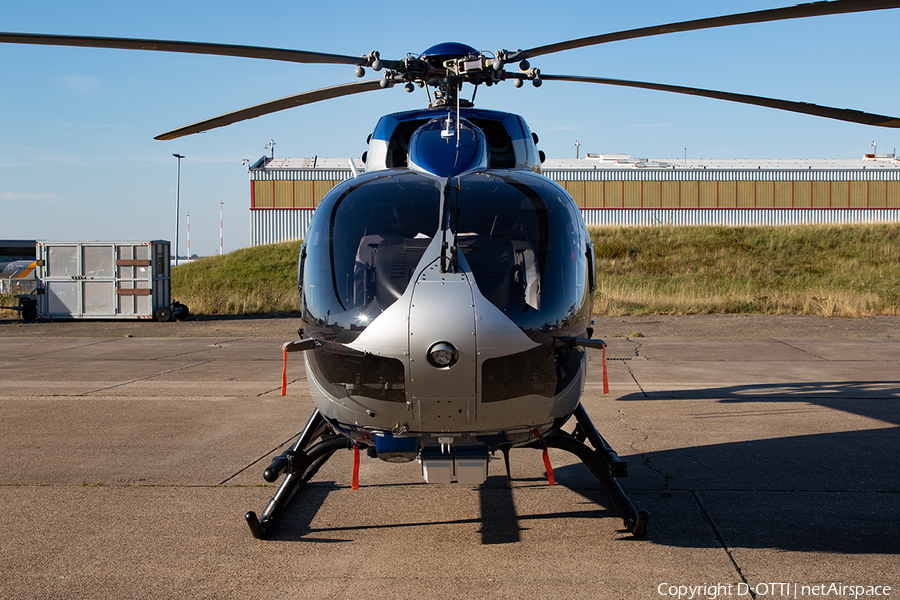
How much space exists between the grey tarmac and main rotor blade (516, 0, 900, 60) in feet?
9.48

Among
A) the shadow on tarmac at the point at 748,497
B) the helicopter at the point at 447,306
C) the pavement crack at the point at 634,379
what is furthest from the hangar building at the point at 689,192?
the helicopter at the point at 447,306

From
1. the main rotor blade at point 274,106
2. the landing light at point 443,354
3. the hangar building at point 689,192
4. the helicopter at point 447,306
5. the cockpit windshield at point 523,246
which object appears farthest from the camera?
the hangar building at point 689,192

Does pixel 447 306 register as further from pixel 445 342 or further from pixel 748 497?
pixel 748 497

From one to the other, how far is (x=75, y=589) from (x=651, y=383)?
25.4 feet

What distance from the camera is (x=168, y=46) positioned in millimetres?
4145

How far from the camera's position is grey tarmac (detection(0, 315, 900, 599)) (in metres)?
3.48

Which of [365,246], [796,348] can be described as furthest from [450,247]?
[796,348]

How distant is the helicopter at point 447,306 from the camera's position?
128 inches

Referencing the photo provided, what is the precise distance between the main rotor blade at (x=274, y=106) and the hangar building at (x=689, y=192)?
41.0m

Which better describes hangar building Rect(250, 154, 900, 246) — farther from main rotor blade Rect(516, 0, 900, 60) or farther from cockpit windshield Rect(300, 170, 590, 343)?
cockpit windshield Rect(300, 170, 590, 343)

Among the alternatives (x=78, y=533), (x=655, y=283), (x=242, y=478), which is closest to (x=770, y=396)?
(x=242, y=478)

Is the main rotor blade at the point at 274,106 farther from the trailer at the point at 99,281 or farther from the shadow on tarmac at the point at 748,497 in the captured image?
the trailer at the point at 99,281

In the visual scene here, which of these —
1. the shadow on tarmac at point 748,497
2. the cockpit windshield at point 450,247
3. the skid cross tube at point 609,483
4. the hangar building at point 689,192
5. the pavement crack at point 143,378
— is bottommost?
the pavement crack at point 143,378

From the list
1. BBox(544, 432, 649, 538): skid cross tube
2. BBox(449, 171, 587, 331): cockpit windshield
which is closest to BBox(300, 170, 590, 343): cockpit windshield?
BBox(449, 171, 587, 331): cockpit windshield
